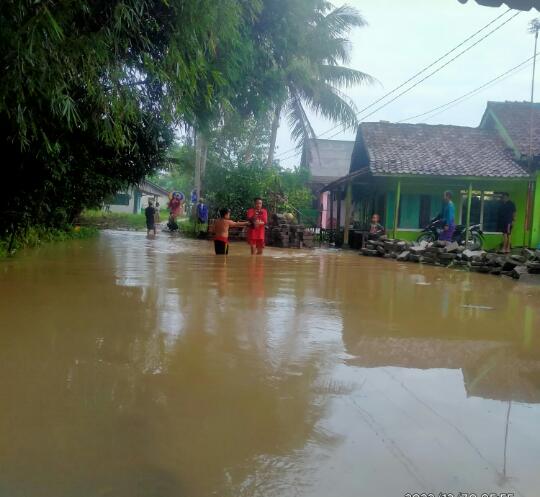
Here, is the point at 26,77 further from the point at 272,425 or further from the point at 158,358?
the point at 272,425

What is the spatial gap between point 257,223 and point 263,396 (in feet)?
33.0

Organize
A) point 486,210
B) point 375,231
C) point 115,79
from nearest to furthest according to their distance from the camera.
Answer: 1. point 115,79
2. point 375,231
3. point 486,210

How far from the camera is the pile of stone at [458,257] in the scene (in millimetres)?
10375

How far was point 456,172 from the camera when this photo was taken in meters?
16.9

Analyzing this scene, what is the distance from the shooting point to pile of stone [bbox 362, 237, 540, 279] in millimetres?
10375

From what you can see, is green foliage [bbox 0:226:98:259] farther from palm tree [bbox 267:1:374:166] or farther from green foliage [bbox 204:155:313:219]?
palm tree [bbox 267:1:374:166]

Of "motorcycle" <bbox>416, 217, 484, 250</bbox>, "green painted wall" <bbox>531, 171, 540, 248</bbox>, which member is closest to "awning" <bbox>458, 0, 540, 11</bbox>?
"motorcycle" <bbox>416, 217, 484, 250</bbox>

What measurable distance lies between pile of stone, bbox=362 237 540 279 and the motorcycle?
1548mm

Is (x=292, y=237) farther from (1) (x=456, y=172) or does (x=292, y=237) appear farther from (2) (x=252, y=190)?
(1) (x=456, y=172)

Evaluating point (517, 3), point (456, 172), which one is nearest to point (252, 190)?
point (456, 172)

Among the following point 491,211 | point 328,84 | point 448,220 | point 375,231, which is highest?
point 328,84

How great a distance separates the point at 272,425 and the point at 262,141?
112 feet

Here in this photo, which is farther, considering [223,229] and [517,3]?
[223,229]

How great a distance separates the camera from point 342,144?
126 ft
